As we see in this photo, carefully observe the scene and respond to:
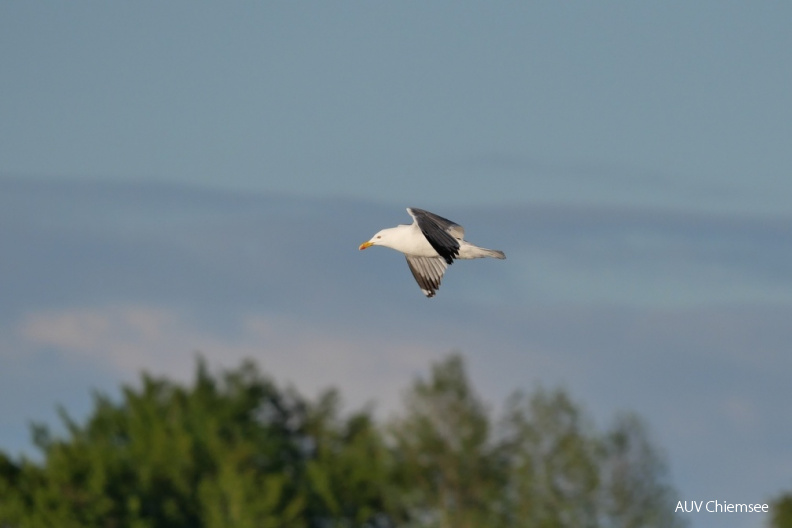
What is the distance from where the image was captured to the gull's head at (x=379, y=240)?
3700cm

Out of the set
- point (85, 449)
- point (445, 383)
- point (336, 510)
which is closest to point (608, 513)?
point (445, 383)

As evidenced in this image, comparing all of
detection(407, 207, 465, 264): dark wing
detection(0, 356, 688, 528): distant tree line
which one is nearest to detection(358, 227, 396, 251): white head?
detection(407, 207, 465, 264): dark wing

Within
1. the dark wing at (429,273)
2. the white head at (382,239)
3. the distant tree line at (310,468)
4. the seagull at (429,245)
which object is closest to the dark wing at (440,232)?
the seagull at (429,245)

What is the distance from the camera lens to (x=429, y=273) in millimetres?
38031

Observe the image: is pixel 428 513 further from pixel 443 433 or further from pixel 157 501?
pixel 157 501

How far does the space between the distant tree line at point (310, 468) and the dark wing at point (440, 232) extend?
1958 centimetres

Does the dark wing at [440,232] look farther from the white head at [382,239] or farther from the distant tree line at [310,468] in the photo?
the distant tree line at [310,468]

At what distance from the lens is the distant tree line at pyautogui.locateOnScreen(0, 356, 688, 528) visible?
56.8 metres

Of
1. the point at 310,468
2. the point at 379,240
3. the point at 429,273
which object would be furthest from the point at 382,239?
the point at 310,468

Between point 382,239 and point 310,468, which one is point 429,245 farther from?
point 310,468

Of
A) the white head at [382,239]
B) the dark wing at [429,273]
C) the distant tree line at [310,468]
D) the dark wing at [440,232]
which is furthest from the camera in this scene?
the distant tree line at [310,468]

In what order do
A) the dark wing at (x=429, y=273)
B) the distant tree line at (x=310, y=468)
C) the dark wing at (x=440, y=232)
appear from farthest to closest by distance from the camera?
the distant tree line at (x=310, y=468) < the dark wing at (x=429, y=273) < the dark wing at (x=440, y=232)

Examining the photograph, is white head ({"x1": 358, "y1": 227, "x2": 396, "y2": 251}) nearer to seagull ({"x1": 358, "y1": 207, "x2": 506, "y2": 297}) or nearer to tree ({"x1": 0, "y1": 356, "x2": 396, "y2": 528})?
seagull ({"x1": 358, "y1": 207, "x2": 506, "y2": 297})

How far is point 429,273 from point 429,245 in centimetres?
235
